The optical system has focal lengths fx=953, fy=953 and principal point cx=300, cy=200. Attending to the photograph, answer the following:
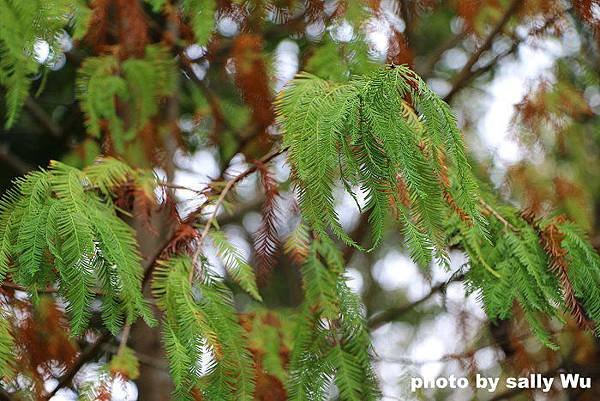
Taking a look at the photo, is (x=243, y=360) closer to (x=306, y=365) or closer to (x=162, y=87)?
(x=306, y=365)

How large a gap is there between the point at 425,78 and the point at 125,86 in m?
1.14

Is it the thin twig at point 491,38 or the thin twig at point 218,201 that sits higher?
the thin twig at point 491,38

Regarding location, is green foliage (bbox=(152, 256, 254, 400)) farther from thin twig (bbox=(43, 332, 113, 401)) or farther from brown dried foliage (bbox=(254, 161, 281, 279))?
thin twig (bbox=(43, 332, 113, 401))

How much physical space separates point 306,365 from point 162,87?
113cm

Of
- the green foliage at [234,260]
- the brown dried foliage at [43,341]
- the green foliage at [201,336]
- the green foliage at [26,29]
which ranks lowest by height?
the green foliage at [201,336]

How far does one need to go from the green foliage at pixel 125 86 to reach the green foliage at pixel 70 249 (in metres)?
1.02

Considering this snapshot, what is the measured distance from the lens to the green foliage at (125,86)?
3.04 meters

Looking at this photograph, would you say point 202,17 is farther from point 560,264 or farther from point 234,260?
point 560,264

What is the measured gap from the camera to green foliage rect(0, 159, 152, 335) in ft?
5.99

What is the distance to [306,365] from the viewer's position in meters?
2.51

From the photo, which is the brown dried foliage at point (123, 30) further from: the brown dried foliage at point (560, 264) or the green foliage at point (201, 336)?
the brown dried foliage at point (560, 264)

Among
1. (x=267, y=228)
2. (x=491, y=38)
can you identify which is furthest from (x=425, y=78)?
(x=267, y=228)

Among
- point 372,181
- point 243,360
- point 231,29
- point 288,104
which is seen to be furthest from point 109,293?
point 231,29

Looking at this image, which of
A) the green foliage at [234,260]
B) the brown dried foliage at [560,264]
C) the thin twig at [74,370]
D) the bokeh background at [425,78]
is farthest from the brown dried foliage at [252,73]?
the brown dried foliage at [560,264]
